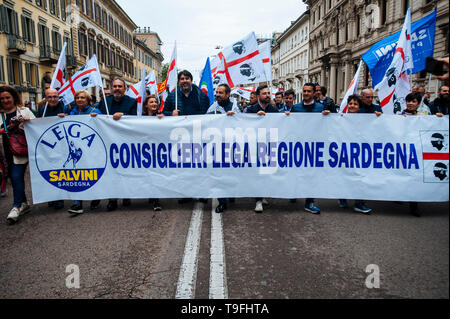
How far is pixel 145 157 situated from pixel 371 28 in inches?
1377

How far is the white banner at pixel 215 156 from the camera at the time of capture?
17.0ft

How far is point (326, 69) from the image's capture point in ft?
156

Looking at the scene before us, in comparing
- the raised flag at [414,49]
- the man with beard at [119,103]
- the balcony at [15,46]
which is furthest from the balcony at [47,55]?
the raised flag at [414,49]

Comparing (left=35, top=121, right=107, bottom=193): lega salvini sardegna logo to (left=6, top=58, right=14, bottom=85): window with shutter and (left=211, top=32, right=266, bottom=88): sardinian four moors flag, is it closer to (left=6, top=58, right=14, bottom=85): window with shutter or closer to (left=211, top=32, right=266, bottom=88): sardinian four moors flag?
(left=211, top=32, right=266, bottom=88): sardinian four moors flag

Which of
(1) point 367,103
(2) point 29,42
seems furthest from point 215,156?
(2) point 29,42

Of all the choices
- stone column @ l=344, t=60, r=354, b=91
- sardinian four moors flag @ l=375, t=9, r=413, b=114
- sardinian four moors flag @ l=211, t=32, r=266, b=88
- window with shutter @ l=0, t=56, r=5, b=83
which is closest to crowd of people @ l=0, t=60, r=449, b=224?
sardinian four moors flag @ l=375, t=9, r=413, b=114

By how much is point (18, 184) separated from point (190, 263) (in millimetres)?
3331

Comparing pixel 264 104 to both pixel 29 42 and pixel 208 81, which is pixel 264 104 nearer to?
pixel 208 81

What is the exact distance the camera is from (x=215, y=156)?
532cm

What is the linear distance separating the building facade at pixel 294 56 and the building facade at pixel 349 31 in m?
3.43

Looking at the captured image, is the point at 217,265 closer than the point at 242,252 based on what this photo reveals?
Yes

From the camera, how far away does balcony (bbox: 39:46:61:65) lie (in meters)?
30.7
